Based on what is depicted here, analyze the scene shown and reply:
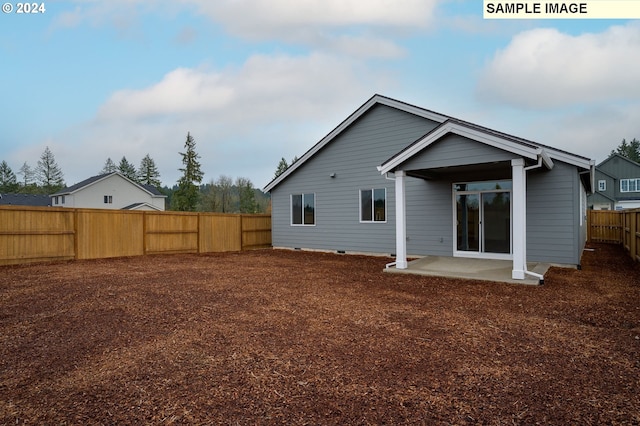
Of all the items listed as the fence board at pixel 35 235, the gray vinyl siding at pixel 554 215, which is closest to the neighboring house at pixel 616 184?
the gray vinyl siding at pixel 554 215

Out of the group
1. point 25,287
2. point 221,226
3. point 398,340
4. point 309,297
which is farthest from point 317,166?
point 398,340

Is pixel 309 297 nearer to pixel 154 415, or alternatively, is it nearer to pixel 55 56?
pixel 154 415

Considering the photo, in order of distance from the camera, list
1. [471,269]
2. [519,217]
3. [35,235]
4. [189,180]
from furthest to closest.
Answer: [189,180] < [35,235] < [471,269] < [519,217]

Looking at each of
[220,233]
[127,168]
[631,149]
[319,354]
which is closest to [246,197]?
[127,168]

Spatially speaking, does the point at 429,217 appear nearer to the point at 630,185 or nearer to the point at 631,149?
the point at 630,185

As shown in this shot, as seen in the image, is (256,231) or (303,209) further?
(256,231)

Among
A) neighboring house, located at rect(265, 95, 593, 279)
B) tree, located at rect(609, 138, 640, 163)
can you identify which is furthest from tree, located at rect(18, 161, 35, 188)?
tree, located at rect(609, 138, 640, 163)

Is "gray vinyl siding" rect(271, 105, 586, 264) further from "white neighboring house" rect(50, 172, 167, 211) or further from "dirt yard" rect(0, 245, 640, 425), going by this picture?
"white neighboring house" rect(50, 172, 167, 211)

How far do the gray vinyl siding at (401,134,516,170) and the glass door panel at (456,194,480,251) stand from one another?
8.83 feet

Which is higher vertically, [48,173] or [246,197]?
[48,173]

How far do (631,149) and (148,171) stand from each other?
81917mm

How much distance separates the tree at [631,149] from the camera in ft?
198

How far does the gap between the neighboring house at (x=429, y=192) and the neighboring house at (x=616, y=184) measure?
31.9 meters

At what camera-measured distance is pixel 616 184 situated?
3966 cm
